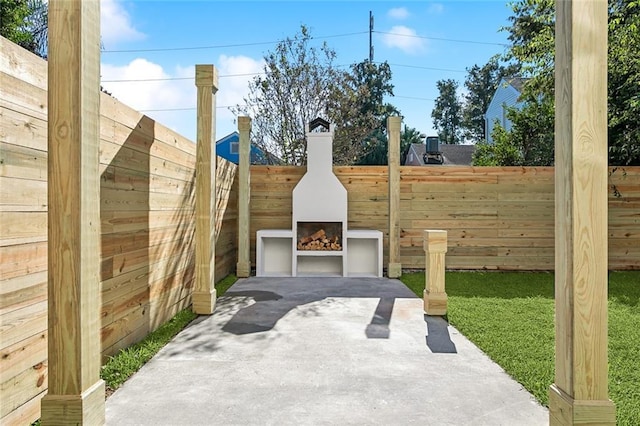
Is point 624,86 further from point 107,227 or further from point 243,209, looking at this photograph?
point 107,227

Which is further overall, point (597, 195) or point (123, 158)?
point (123, 158)

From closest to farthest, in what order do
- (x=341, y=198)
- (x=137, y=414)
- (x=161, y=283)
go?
1. (x=137, y=414)
2. (x=161, y=283)
3. (x=341, y=198)

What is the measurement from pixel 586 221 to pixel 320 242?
14.5ft

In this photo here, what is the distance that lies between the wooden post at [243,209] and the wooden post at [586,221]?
4545 mm

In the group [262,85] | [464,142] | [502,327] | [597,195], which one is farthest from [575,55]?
[464,142]

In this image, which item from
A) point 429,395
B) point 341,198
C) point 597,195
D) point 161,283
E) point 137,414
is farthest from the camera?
point 341,198

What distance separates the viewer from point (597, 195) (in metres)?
1.54

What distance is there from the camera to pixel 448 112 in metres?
28.4

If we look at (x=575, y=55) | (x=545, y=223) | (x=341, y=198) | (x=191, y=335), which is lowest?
(x=191, y=335)

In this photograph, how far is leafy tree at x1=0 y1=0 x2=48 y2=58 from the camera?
365 inches

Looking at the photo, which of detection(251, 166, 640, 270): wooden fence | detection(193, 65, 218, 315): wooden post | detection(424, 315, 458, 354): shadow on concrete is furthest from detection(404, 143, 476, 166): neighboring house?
detection(193, 65, 218, 315): wooden post

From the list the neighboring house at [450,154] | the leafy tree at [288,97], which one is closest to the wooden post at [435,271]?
the leafy tree at [288,97]

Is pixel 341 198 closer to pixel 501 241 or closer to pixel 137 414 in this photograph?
pixel 501 241

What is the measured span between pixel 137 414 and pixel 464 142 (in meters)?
28.0
